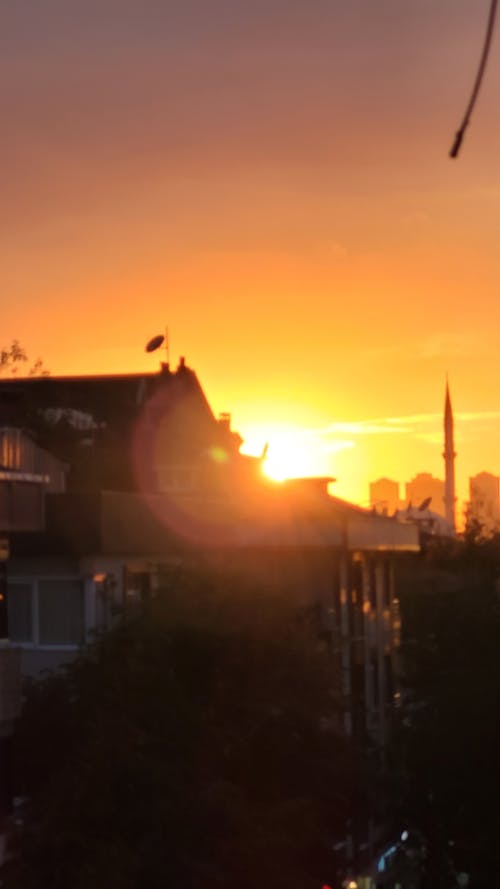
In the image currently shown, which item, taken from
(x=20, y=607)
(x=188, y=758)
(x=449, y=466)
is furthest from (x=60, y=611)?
(x=449, y=466)

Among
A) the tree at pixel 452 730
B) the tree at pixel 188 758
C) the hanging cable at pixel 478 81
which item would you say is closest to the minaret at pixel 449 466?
the tree at pixel 452 730

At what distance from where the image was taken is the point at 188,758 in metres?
21.8

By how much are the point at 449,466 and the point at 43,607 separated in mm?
113027

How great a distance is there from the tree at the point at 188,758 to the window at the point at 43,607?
3.34 m

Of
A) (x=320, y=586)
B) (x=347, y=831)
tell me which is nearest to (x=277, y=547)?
(x=320, y=586)

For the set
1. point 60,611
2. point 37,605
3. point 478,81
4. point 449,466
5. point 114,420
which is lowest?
point 60,611

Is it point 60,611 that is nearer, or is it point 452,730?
point 60,611

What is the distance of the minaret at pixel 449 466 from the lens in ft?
429

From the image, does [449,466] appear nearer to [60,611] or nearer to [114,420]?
[114,420]

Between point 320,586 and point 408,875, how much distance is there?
28.4ft

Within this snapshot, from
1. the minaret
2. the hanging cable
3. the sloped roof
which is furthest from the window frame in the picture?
the minaret

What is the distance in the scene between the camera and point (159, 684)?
22.3 m

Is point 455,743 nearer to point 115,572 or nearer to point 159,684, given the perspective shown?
point 115,572

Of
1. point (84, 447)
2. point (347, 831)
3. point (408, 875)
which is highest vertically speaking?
point (84, 447)
